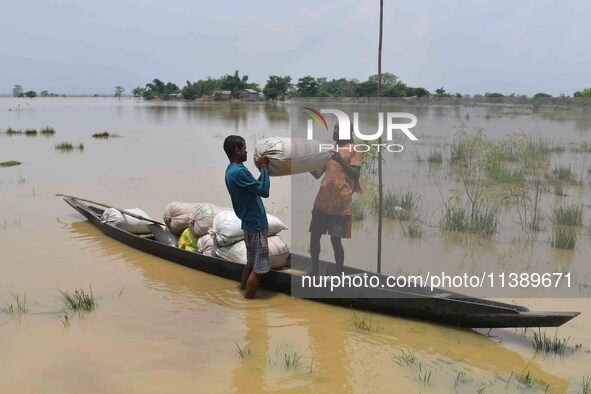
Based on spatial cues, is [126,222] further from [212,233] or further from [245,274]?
[245,274]

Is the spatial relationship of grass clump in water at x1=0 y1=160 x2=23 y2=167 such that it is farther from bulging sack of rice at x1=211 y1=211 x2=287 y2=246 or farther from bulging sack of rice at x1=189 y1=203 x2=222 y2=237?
bulging sack of rice at x1=211 y1=211 x2=287 y2=246

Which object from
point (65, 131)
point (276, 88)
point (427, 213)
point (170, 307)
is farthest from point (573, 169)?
point (276, 88)

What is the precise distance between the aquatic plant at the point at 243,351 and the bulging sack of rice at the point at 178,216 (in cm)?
201

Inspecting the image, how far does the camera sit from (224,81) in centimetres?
6725

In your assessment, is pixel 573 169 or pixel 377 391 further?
pixel 573 169

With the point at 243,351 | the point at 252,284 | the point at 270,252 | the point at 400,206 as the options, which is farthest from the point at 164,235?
the point at 400,206

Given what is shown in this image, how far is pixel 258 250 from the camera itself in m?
4.41

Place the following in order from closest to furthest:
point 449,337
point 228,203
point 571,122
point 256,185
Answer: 1. point 449,337
2. point 256,185
3. point 228,203
4. point 571,122

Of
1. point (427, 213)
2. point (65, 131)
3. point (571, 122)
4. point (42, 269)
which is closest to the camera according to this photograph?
point (42, 269)

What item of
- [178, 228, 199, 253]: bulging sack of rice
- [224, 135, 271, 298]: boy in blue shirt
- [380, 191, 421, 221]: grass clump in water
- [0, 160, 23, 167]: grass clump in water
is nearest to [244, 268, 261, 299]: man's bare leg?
[224, 135, 271, 298]: boy in blue shirt

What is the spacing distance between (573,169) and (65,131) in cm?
1798

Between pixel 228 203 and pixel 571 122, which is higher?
pixel 571 122

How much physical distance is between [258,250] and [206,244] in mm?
996

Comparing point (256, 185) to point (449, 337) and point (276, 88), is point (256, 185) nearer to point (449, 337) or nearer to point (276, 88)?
point (449, 337)
